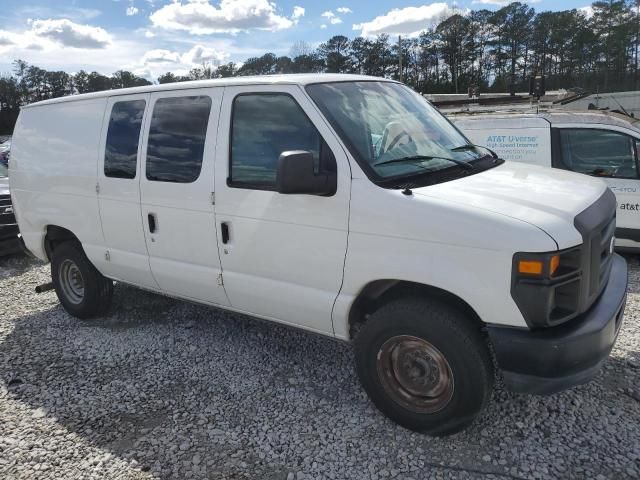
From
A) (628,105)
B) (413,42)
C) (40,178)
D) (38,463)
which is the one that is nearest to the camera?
(38,463)

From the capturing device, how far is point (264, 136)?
3.45 meters

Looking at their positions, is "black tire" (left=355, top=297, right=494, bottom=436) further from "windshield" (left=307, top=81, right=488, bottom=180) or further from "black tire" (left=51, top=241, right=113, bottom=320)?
"black tire" (left=51, top=241, right=113, bottom=320)

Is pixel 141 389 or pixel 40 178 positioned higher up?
pixel 40 178

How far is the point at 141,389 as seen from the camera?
3.85 metres

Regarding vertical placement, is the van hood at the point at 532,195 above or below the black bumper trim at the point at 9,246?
above

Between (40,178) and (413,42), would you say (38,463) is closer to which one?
(40,178)

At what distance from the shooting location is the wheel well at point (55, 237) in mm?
5199

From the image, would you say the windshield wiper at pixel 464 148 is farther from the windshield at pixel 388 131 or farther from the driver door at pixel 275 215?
the driver door at pixel 275 215

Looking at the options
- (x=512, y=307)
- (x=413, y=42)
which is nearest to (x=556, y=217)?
(x=512, y=307)

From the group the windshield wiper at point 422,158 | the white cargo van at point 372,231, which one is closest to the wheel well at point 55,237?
the white cargo van at point 372,231

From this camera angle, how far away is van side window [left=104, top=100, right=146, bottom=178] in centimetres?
422

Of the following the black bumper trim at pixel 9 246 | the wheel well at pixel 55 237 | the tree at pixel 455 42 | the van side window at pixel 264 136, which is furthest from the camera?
the tree at pixel 455 42

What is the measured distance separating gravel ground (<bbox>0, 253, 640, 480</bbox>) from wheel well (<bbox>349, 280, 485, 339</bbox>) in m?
0.65

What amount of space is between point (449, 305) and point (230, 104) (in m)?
2.01
